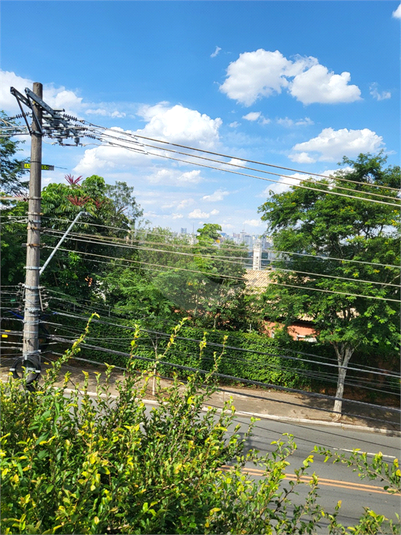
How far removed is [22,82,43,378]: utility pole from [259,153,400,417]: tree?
6.89 metres

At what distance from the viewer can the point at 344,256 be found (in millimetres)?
12039

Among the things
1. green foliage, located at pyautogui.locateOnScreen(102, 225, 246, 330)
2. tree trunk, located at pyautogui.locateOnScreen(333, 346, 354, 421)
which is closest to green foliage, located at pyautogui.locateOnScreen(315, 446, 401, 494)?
tree trunk, located at pyautogui.locateOnScreen(333, 346, 354, 421)

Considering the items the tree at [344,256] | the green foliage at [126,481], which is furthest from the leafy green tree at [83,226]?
the green foliage at [126,481]

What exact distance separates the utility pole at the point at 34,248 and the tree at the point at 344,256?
6.89 m

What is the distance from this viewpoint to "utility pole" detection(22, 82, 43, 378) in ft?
20.9

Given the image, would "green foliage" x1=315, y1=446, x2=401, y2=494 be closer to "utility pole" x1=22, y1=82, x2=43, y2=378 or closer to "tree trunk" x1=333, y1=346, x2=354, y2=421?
"utility pole" x1=22, y1=82, x2=43, y2=378

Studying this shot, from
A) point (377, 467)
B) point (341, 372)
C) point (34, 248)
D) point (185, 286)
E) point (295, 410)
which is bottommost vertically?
point (295, 410)

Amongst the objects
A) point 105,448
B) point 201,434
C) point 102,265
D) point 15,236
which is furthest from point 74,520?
point 102,265

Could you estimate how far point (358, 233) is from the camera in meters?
11.8

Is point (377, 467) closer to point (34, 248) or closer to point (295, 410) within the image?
point (34, 248)

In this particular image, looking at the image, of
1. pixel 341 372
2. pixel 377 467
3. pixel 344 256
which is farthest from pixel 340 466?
pixel 377 467

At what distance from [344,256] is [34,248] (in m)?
9.39

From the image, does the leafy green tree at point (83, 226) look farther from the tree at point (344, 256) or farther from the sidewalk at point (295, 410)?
the tree at point (344, 256)

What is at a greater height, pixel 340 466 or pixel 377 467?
pixel 377 467
